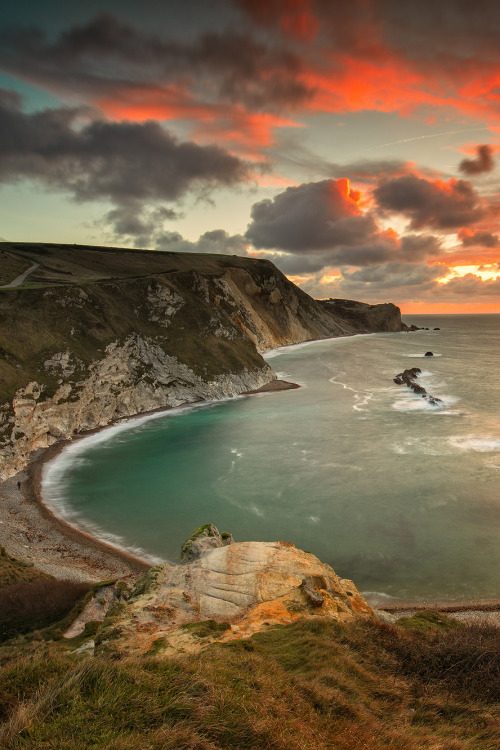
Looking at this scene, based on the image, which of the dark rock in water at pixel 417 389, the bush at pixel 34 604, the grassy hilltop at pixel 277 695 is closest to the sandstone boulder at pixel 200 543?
the bush at pixel 34 604

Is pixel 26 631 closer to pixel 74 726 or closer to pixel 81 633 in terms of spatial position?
pixel 81 633

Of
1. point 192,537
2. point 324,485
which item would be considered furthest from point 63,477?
point 324,485

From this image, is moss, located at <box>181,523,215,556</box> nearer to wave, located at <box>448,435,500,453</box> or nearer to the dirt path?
wave, located at <box>448,435,500,453</box>

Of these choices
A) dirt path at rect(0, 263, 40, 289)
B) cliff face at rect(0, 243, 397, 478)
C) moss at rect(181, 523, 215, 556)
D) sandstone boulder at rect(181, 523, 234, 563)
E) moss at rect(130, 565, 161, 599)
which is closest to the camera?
moss at rect(130, 565, 161, 599)

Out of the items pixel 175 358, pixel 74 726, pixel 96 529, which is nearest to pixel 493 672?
pixel 74 726

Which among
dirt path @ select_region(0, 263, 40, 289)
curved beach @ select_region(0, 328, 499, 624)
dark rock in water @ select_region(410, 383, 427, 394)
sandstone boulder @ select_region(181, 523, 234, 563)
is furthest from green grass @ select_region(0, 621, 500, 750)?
dirt path @ select_region(0, 263, 40, 289)
